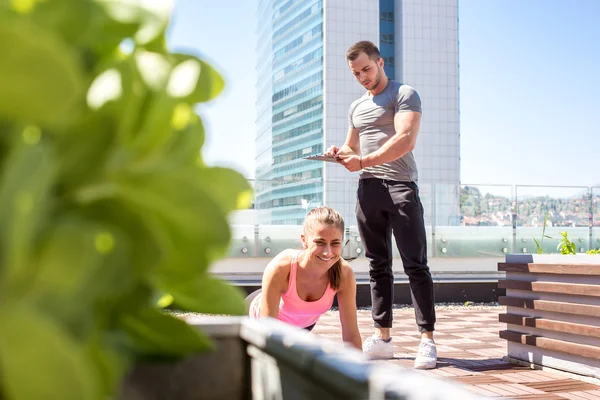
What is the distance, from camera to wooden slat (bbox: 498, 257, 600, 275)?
368cm

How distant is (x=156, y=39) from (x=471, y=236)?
1048 centimetres

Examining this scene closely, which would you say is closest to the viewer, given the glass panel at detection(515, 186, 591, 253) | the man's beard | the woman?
the woman

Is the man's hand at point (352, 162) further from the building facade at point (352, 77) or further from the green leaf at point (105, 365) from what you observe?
the building facade at point (352, 77)

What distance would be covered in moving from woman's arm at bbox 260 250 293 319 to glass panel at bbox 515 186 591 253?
782cm

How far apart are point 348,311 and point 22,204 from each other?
11.0ft

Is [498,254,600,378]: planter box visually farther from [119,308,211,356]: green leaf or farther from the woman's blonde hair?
[119,308,211,356]: green leaf

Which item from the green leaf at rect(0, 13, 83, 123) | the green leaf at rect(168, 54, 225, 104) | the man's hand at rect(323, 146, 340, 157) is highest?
the man's hand at rect(323, 146, 340, 157)

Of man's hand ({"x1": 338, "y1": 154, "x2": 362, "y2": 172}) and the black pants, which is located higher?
man's hand ({"x1": 338, "y1": 154, "x2": 362, "y2": 172})

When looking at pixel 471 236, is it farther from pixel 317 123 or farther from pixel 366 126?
pixel 317 123

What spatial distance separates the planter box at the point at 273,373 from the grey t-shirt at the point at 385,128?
3643 millimetres

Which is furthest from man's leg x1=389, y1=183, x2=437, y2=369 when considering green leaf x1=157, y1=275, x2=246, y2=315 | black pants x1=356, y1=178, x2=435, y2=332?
green leaf x1=157, y1=275, x2=246, y2=315

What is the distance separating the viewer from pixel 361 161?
3.98 m

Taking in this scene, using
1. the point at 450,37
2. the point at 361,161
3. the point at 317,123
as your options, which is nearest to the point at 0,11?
the point at 361,161

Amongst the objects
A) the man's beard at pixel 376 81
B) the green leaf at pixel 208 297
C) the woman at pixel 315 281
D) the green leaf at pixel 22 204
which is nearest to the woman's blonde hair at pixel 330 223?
the woman at pixel 315 281
